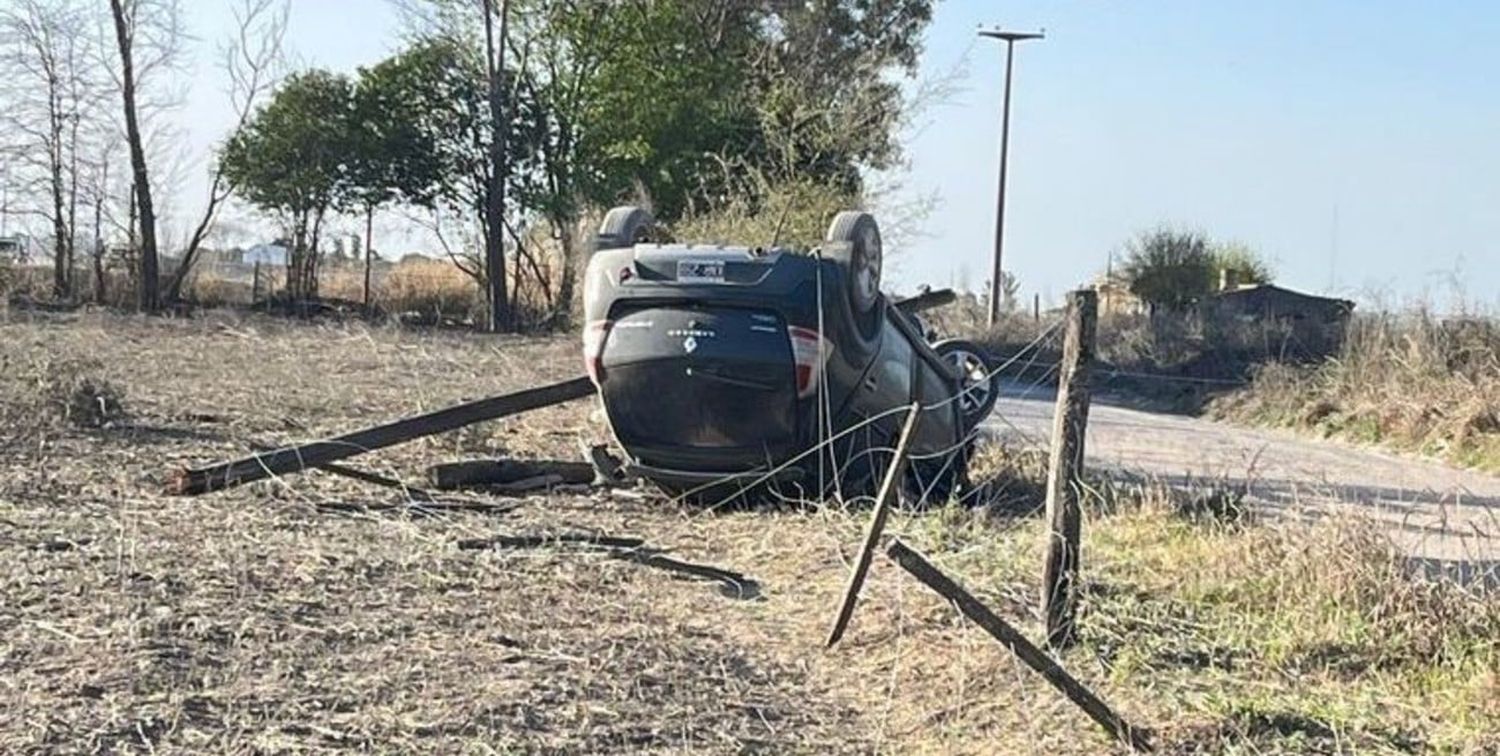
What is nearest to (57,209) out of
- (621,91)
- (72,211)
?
(72,211)

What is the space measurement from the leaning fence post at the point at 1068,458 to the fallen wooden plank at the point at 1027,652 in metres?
0.46

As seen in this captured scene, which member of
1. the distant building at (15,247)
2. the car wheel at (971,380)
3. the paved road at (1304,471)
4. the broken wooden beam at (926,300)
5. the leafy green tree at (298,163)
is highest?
the leafy green tree at (298,163)

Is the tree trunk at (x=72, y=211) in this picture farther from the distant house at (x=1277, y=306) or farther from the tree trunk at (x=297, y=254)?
the distant house at (x=1277, y=306)

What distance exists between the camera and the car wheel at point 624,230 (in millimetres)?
8938

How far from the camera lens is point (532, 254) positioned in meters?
32.9

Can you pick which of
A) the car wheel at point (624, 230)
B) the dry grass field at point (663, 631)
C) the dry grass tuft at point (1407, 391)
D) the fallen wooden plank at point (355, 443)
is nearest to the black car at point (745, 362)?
the dry grass field at point (663, 631)

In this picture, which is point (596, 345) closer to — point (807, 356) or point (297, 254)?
point (807, 356)

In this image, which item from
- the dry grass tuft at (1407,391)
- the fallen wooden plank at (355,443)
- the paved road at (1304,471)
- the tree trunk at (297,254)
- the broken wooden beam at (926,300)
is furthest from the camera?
the tree trunk at (297,254)

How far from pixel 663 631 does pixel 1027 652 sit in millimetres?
1466

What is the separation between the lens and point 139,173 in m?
31.7

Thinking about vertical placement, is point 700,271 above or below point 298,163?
below

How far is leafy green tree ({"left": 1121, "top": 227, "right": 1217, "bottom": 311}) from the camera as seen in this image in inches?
1570

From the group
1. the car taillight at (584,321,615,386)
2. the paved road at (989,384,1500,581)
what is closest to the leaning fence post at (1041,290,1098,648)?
the paved road at (989,384,1500,581)

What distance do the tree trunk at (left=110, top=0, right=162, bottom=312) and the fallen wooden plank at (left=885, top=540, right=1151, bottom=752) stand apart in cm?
2892
